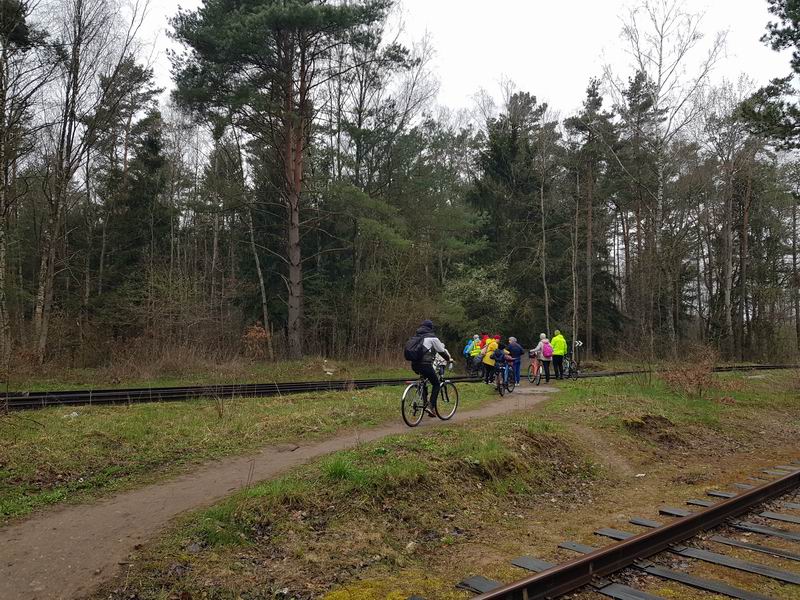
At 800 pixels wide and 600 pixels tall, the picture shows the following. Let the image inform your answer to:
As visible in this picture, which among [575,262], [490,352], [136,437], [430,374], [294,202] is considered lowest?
[136,437]

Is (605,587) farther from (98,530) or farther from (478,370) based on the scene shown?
(478,370)

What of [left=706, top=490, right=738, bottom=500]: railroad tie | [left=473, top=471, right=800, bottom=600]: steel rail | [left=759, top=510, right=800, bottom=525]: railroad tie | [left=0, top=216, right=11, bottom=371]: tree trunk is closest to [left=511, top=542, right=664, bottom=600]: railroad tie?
[left=473, top=471, right=800, bottom=600]: steel rail

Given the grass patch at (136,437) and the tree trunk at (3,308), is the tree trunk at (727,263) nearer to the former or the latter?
the grass patch at (136,437)

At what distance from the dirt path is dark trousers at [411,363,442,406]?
2609 millimetres

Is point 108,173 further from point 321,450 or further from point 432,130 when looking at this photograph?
point 321,450

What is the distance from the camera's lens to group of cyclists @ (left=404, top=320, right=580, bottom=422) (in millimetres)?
9984

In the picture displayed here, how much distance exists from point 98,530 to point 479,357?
16.2 m

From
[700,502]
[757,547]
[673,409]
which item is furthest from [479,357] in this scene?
[757,547]

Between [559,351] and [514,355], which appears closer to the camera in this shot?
[514,355]

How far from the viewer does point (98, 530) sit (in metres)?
5.39

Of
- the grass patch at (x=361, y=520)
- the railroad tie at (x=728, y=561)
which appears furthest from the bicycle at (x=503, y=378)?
the railroad tie at (x=728, y=561)

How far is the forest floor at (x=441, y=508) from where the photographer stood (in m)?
4.66

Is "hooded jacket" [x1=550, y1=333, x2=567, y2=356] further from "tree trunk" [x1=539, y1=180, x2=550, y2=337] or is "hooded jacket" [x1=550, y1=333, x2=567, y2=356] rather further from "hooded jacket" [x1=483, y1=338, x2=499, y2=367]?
"tree trunk" [x1=539, y1=180, x2=550, y2=337]

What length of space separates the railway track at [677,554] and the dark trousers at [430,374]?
4534mm
